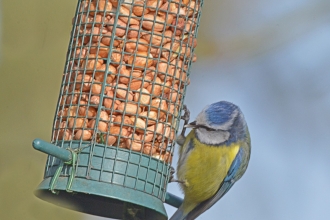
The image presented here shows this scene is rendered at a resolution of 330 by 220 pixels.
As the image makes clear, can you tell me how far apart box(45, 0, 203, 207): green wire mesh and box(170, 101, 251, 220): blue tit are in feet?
2.22

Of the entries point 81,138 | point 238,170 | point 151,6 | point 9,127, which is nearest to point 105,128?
point 81,138

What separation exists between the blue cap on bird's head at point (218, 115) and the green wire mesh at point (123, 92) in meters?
0.62

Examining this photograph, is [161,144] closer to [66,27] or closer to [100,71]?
[100,71]

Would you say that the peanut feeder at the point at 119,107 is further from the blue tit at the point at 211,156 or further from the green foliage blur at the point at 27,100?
the green foliage blur at the point at 27,100

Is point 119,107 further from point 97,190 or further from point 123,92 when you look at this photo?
point 97,190

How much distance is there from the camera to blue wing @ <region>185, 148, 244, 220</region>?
5191 mm

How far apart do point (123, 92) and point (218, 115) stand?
1041 mm

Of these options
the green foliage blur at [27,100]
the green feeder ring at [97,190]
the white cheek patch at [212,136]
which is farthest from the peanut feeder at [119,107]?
the green foliage blur at [27,100]

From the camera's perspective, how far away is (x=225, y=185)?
522 centimetres

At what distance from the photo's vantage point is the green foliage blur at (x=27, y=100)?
602 centimetres

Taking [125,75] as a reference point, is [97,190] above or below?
below

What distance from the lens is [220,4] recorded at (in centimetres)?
699

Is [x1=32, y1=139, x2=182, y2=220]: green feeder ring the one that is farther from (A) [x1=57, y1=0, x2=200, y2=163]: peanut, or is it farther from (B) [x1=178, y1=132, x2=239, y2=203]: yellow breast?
(B) [x1=178, y1=132, x2=239, y2=203]: yellow breast

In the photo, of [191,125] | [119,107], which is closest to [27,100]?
[191,125]
